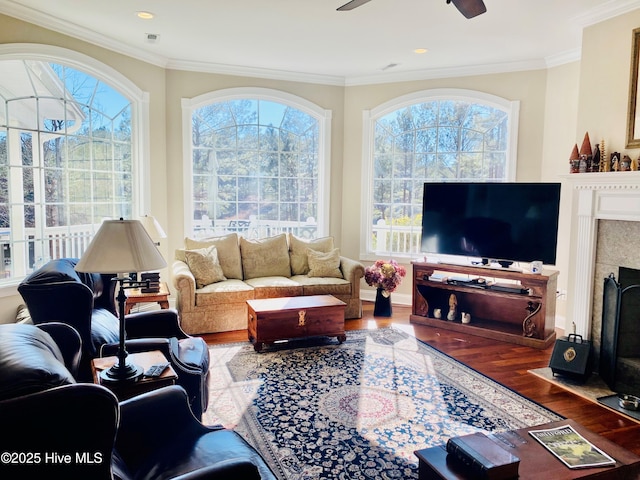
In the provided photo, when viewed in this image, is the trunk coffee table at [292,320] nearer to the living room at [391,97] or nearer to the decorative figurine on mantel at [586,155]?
the living room at [391,97]

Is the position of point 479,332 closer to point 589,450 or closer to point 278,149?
point 589,450

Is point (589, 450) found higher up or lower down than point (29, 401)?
lower down

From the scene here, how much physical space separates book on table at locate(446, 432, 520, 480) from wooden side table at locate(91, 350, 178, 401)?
1368mm

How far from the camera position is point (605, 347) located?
11.9ft

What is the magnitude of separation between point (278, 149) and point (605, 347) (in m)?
4.22

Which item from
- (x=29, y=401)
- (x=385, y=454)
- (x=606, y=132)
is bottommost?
(x=385, y=454)

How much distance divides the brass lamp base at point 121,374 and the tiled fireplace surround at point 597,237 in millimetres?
3430

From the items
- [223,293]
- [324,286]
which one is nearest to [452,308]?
[324,286]

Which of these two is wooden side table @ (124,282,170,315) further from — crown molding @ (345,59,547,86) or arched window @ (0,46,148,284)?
crown molding @ (345,59,547,86)

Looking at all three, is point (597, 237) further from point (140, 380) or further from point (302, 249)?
point (140, 380)

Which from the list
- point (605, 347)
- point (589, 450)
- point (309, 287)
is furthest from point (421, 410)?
point (309, 287)

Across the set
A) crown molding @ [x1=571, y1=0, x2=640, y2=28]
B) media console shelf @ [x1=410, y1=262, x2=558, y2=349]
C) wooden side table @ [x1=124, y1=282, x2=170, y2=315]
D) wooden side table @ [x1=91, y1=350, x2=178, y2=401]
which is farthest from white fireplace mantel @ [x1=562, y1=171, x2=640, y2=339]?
wooden side table @ [x1=124, y1=282, x2=170, y2=315]

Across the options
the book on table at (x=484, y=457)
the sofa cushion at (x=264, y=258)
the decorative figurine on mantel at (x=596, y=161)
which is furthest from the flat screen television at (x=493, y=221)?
the book on table at (x=484, y=457)

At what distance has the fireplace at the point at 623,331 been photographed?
3.37m
